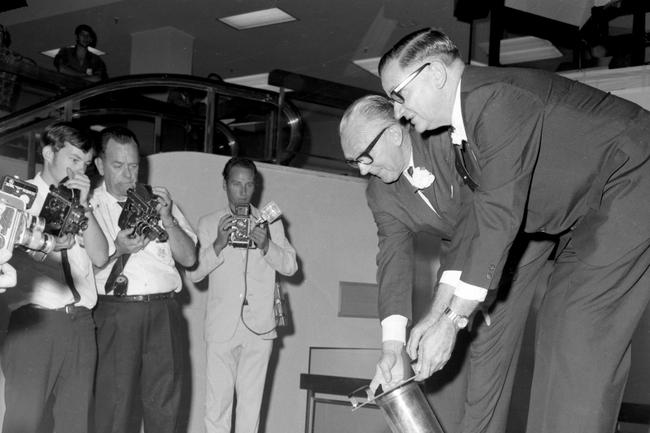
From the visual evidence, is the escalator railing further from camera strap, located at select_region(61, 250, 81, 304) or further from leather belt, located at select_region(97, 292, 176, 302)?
camera strap, located at select_region(61, 250, 81, 304)

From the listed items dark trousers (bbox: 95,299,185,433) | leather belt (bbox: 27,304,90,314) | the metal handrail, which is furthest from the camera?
the metal handrail

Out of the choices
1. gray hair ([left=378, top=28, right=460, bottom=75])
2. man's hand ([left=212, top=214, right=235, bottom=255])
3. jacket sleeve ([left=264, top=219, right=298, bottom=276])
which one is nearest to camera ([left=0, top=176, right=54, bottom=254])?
gray hair ([left=378, top=28, right=460, bottom=75])

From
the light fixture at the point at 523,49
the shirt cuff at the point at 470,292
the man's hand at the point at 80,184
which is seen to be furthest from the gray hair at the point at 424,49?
the light fixture at the point at 523,49

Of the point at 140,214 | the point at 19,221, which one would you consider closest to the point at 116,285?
the point at 140,214

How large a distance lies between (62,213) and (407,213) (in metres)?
1.32

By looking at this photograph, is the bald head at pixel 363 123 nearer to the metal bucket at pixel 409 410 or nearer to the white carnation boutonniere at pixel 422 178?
the white carnation boutonniere at pixel 422 178

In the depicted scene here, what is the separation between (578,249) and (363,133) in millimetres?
757

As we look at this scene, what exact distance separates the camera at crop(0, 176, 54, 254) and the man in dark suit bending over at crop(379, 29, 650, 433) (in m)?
1.02

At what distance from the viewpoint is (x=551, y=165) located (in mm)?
2043

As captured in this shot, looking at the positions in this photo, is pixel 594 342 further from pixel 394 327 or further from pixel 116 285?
pixel 116 285

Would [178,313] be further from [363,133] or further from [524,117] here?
[524,117]

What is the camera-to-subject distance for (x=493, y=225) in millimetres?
1914

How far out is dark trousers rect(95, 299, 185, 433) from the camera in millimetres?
3447

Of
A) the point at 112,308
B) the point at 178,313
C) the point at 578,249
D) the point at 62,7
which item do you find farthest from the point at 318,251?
the point at 62,7
